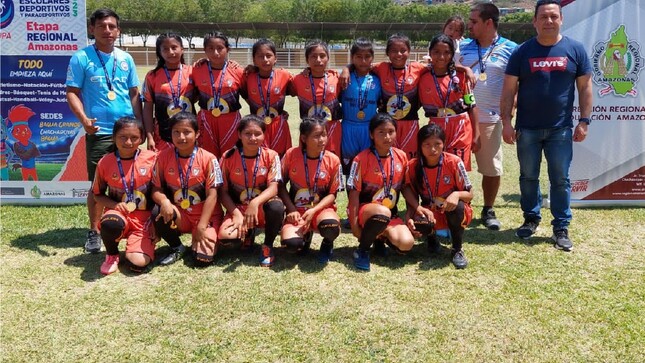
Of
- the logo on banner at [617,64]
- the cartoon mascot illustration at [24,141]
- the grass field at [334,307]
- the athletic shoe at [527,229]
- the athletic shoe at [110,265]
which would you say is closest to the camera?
the grass field at [334,307]

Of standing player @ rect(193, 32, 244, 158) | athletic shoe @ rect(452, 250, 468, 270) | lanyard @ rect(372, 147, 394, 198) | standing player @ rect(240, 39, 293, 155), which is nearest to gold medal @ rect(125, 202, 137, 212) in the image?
standing player @ rect(193, 32, 244, 158)

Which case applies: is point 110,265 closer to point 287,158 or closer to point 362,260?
point 287,158

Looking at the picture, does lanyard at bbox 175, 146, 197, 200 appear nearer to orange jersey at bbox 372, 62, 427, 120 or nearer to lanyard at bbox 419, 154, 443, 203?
orange jersey at bbox 372, 62, 427, 120

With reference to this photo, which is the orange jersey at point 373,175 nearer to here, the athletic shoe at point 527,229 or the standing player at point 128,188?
the athletic shoe at point 527,229

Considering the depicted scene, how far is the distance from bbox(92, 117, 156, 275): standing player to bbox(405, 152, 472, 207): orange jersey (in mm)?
2216

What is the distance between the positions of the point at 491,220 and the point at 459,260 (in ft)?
4.29

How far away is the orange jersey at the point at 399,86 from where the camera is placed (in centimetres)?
480

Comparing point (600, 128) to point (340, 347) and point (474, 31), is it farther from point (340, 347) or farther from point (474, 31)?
point (340, 347)

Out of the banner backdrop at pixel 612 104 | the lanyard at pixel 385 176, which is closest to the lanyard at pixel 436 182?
the lanyard at pixel 385 176

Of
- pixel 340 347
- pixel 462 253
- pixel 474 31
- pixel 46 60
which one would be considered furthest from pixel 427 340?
pixel 46 60

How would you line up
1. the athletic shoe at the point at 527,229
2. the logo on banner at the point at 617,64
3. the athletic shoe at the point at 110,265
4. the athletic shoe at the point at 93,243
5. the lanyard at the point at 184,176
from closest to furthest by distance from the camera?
the athletic shoe at the point at 110,265, the lanyard at the point at 184,176, the athletic shoe at the point at 93,243, the athletic shoe at the point at 527,229, the logo on banner at the point at 617,64

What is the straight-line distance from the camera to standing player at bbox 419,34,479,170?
4727mm

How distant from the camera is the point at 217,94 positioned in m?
4.86

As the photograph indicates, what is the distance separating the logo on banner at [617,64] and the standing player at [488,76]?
3.98ft
